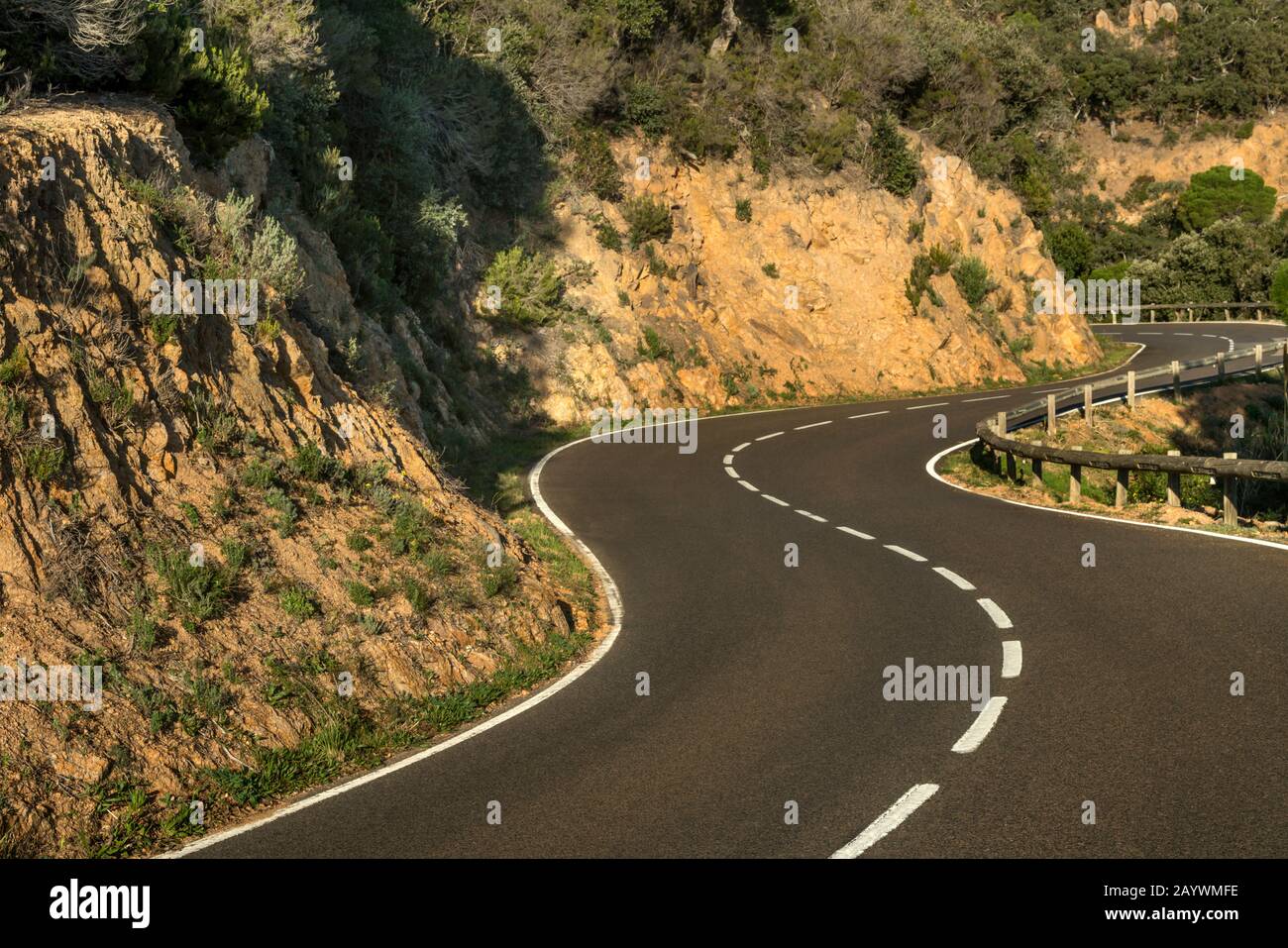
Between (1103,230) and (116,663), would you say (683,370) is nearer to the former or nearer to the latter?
(116,663)

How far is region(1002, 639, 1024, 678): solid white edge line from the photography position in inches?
360

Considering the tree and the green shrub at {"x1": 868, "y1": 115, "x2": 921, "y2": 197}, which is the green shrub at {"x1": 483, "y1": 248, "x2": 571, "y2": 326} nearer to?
the green shrub at {"x1": 868, "y1": 115, "x2": 921, "y2": 197}

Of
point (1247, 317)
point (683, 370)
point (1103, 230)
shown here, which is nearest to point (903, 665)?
point (683, 370)

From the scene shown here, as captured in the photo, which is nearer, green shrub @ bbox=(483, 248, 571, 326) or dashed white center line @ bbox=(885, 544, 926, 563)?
dashed white center line @ bbox=(885, 544, 926, 563)

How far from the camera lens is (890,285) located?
143 ft

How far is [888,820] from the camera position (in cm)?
629

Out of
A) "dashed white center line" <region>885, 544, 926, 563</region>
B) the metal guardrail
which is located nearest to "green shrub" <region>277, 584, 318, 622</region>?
"dashed white center line" <region>885, 544, 926, 563</region>

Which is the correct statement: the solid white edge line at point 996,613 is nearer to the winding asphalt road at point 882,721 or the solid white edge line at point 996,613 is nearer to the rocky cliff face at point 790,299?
the winding asphalt road at point 882,721

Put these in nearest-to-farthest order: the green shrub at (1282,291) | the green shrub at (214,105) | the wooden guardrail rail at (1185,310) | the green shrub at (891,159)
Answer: the green shrub at (214,105) → the green shrub at (1282,291) → the green shrub at (891,159) → the wooden guardrail rail at (1185,310)

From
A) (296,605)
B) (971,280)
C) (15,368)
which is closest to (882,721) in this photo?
(296,605)

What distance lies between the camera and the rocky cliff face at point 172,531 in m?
7.62

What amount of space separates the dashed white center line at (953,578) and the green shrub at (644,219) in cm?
2725

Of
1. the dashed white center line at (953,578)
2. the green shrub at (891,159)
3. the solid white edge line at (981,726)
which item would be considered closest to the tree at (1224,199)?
the green shrub at (891,159)

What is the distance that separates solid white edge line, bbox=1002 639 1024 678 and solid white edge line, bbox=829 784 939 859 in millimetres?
2622
